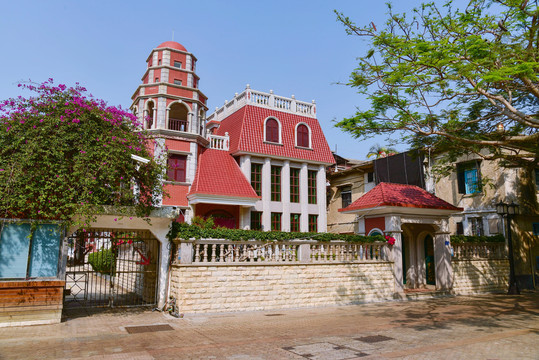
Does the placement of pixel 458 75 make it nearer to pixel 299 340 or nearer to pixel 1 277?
pixel 299 340

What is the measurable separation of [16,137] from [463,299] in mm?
17906

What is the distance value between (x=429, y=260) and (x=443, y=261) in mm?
1461

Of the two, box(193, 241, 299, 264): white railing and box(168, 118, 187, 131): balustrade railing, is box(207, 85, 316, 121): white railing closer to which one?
box(168, 118, 187, 131): balustrade railing

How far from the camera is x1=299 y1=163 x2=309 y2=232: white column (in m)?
24.6

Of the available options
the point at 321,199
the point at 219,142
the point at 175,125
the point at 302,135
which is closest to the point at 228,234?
the point at 219,142

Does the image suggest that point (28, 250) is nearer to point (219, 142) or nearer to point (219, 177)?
point (219, 177)

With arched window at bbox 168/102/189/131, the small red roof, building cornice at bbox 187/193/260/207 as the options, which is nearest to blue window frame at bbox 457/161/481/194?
building cornice at bbox 187/193/260/207

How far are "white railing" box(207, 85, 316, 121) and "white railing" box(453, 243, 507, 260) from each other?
1253 centimetres

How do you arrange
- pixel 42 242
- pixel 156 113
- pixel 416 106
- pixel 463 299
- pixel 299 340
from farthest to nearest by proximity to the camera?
pixel 156 113
pixel 463 299
pixel 416 106
pixel 42 242
pixel 299 340

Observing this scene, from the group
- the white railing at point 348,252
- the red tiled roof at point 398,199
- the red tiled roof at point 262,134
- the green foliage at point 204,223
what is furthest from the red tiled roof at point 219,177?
the white railing at point 348,252

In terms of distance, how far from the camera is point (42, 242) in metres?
11.4

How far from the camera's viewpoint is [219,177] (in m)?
21.5

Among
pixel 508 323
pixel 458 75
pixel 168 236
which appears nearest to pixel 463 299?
pixel 508 323

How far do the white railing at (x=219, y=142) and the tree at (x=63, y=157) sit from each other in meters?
11.0
